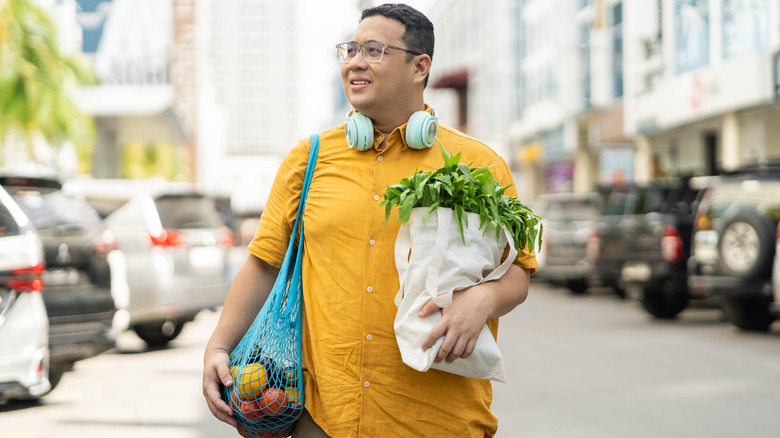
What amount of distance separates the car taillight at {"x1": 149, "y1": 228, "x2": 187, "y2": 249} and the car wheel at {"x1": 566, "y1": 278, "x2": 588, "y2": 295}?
33.4ft

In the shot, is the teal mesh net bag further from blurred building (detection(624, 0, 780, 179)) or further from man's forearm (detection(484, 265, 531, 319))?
blurred building (detection(624, 0, 780, 179))

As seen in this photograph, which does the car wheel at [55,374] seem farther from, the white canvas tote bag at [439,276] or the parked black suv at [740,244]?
the parked black suv at [740,244]

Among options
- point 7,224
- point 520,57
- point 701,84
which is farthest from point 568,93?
point 7,224

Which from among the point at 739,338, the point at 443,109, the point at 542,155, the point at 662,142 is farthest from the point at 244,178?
the point at 739,338

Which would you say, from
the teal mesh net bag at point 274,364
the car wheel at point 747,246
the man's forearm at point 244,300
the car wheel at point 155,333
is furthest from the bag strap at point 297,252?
the car wheel at point 747,246

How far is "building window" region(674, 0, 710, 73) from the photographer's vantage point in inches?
962

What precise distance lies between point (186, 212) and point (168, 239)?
64cm

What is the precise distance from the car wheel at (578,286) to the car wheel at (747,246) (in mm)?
7372

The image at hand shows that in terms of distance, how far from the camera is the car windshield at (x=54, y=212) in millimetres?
7711

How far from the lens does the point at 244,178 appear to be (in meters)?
181

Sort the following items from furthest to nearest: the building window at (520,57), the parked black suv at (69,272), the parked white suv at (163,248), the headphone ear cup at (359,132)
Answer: the building window at (520,57)
the parked white suv at (163,248)
the parked black suv at (69,272)
the headphone ear cup at (359,132)

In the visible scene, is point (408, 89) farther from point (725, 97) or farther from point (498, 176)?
point (725, 97)

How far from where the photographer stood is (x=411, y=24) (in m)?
2.57

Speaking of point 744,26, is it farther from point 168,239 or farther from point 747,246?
point 168,239
